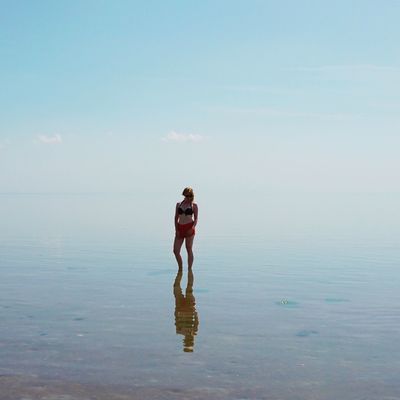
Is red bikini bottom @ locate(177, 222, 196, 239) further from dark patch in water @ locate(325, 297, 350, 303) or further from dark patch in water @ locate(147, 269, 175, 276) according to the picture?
dark patch in water @ locate(325, 297, 350, 303)

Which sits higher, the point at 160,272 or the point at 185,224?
the point at 185,224

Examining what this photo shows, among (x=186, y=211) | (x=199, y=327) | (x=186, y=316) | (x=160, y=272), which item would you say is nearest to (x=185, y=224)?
(x=186, y=211)

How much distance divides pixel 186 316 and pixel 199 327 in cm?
79

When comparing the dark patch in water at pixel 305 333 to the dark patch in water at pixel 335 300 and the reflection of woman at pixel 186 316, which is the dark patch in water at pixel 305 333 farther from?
the dark patch in water at pixel 335 300

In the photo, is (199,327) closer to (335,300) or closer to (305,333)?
(305,333)

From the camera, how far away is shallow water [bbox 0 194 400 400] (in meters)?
5.68

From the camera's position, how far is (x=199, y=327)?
324 inches

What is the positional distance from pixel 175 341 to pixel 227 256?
1052cm

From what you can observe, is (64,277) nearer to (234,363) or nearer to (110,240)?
(234,363)

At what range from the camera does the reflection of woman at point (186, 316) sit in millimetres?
7486

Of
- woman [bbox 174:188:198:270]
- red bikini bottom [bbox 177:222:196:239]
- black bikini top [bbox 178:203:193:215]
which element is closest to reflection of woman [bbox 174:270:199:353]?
woman [bbox 174:188:198:270]

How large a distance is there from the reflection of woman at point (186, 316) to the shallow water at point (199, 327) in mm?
19

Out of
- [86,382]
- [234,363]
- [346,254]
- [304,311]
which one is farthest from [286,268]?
[86,382]

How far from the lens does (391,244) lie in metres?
22.3
